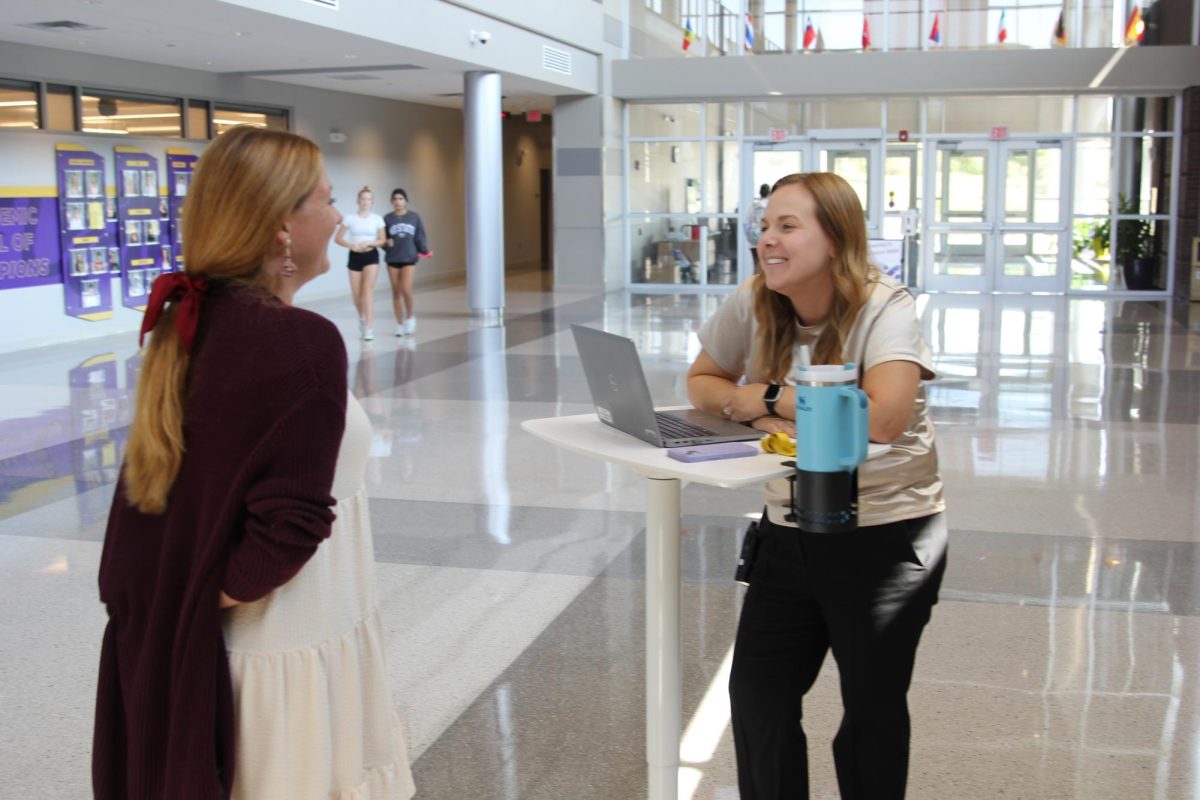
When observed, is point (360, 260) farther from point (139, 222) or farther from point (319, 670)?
point (319, 670)

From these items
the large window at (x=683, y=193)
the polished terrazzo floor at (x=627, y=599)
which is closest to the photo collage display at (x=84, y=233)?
the polished terrazzo floor at (x=627, y=599)

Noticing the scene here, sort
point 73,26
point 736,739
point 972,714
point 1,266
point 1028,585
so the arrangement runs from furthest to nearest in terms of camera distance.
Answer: point 1,266 → point 73,26 → point 1028,585 → point 972,714 → point 736,739

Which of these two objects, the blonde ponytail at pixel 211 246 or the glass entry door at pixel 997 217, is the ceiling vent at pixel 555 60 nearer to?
the glass entry door at pixel 997 217

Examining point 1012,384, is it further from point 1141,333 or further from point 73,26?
point 73,26

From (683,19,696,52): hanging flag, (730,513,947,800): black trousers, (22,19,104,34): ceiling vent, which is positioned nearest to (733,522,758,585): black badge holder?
(730,513,947,800): black trousers

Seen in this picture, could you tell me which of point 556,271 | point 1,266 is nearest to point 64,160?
point 1,266

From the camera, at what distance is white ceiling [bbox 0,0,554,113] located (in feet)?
35.7

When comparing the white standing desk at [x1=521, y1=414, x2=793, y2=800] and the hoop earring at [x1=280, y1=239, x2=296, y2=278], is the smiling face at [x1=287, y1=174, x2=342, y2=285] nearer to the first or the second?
the hoop earring at [x1=280, y1=239, x2=296, y2=278]

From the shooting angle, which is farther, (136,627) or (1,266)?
(1,266)

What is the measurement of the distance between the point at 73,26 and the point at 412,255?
416 cm

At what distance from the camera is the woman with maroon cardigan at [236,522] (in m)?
1.82

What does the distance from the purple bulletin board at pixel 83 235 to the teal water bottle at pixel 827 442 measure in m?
13.4

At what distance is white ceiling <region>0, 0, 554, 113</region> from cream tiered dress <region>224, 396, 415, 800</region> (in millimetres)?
9126

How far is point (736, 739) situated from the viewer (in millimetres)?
2639
